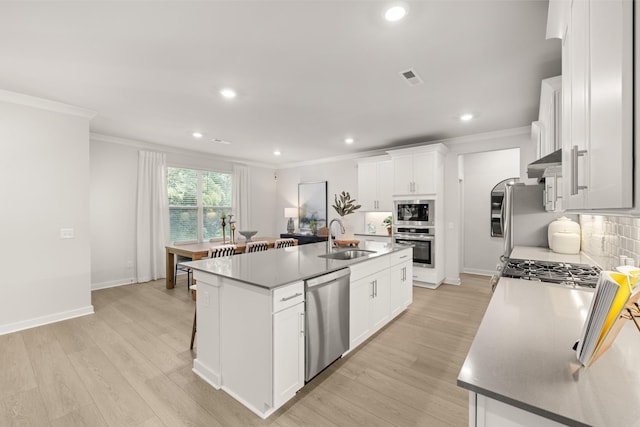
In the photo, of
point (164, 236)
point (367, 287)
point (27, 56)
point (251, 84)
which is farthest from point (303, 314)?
point (164, 236)

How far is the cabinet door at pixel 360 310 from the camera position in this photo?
259 cm

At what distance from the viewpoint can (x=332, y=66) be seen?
2.53m

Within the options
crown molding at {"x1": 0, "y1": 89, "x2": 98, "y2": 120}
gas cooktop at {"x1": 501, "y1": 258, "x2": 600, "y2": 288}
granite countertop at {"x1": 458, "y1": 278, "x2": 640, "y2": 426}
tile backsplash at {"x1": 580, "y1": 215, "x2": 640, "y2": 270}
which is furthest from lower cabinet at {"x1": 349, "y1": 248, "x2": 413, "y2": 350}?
crown molding at {"x1": 0, "y1": 89, "x2": 98, "y2": 120}

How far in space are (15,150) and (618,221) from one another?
5600mm

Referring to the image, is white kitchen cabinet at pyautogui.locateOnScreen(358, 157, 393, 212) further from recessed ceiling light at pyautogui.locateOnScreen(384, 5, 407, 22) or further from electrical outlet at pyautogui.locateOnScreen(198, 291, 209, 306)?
electrical outlet at pyautogui.locateOnScreen(198, 291, 209, 306)

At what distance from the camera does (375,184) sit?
222 inches

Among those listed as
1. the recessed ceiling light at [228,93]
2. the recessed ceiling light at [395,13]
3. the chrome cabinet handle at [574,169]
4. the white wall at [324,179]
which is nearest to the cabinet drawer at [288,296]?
the chrome cabinet handle at [574,169]

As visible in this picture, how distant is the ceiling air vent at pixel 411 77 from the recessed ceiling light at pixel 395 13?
74cm

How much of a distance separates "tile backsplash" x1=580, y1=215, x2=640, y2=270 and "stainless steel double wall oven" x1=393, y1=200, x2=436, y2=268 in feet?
7.16

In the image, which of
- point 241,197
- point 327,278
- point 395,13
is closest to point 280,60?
point 395,13

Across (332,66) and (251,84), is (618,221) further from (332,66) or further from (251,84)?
(251,84)

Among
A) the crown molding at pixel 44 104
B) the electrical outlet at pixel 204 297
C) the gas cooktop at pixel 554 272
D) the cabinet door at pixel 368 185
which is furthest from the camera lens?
the cabinet door at pixel 368 185

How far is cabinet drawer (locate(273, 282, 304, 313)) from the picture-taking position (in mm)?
1787

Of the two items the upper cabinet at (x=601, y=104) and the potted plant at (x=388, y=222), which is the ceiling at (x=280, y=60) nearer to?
the upper cabinet at (x=601, y=104)
